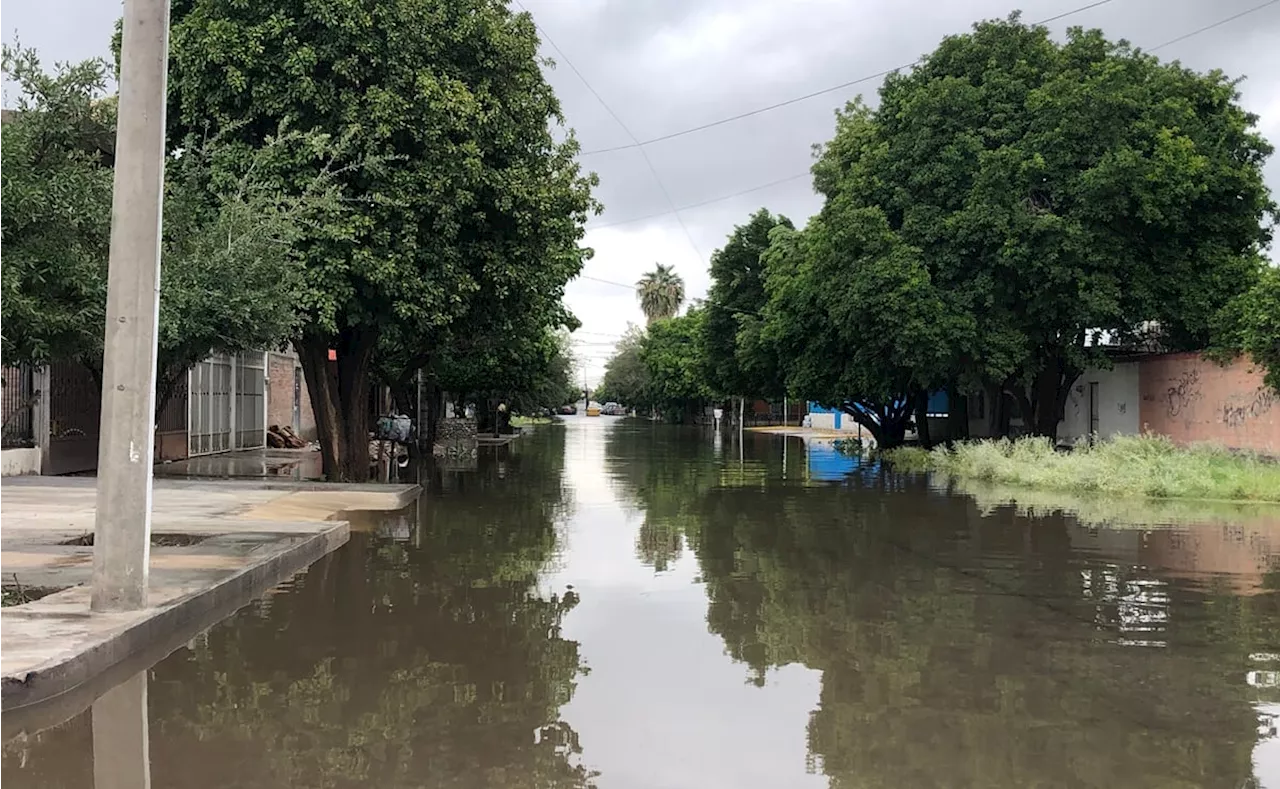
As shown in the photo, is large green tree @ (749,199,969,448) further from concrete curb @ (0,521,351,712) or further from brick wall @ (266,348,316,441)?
concrete curb @ (0,521,351,712)

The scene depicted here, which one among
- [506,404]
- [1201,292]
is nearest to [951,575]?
[1201,292]

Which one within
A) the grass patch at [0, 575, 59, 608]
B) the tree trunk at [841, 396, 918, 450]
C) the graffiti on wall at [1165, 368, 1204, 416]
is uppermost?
the graffiti on wall at [1165, 368, 1204, 416]

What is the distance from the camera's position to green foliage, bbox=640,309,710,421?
78.0 metres

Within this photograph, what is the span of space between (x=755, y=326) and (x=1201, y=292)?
1921 centimetres

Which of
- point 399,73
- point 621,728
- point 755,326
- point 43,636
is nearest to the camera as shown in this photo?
point 621,728

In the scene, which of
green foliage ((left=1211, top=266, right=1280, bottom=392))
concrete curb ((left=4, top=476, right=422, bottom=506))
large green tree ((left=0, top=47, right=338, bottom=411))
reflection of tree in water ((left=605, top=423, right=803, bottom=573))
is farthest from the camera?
green foliage ((left=1211, top=266, right=1280, bottom=392))

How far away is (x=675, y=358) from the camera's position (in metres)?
83.6

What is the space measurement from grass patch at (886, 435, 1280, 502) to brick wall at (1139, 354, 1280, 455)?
1155mm

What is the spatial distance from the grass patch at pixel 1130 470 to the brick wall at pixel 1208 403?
115cm

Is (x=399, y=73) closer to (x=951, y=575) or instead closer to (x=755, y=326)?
(x=951, y=575)

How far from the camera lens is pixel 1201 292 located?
2555 cm

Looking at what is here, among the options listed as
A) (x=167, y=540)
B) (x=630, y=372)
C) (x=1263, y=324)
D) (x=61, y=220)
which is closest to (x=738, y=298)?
(x=1263, y=324)

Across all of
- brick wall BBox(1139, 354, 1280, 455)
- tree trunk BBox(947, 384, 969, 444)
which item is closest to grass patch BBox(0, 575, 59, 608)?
brick wall BBox(1139, 354, 1280, 455)

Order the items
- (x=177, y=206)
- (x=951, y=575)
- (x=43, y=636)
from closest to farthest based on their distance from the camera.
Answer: (x=43, y=636) < (x=951, y=575) < (x=177, y=206)
